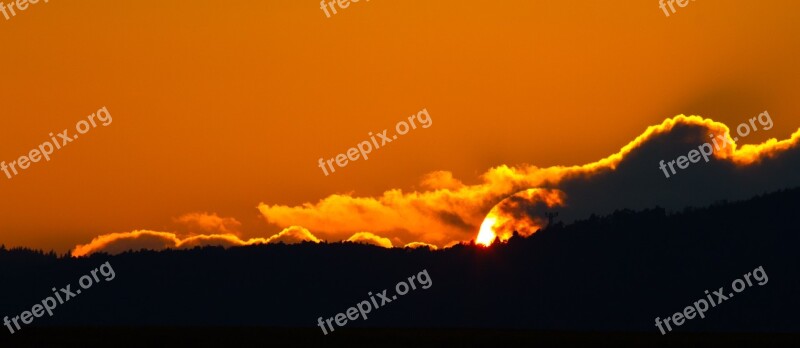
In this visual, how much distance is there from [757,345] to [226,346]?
6253 centimetres

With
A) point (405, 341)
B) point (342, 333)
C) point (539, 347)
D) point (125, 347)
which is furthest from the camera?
point (342, 333)

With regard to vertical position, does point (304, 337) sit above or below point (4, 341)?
below

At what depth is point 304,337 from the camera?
181 m

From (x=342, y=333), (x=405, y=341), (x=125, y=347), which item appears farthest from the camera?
(x=342, y=333)

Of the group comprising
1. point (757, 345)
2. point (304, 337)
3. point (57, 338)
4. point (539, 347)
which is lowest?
point (757, 345)

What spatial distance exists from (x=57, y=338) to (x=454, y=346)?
51.9 meters

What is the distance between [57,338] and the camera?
6786 inches

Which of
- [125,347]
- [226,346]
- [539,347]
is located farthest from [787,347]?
[125,347]

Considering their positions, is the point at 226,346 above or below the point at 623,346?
above

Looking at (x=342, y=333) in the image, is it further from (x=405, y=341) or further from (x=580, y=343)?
(x=580, y=343)

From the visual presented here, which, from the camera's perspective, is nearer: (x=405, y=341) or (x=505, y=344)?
(x=505, y=344)

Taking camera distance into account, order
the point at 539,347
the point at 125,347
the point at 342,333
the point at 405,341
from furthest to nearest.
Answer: the point at 342,333 < the point at 405,341 < the point at 539,347 < the point at 125,347

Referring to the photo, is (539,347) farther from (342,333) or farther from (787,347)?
(342,333)

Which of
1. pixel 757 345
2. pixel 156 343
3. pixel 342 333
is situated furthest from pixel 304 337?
pixel 757 345
